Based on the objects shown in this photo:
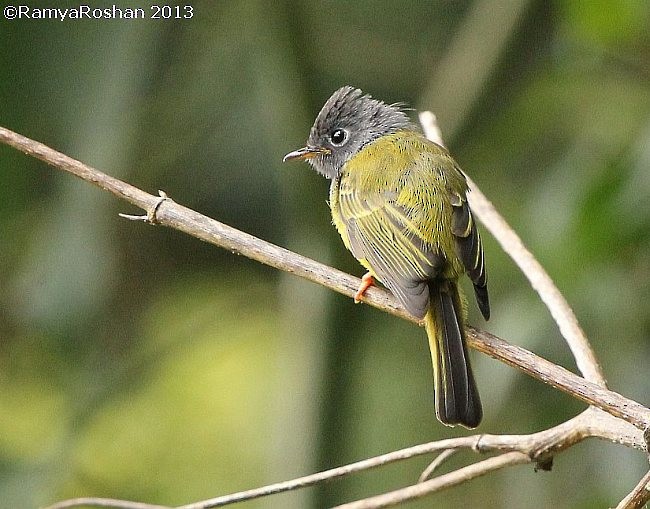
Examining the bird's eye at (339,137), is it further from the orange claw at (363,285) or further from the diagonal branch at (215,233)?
the diagonal branch at (215,233)

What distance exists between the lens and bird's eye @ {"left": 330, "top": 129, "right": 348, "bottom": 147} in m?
3.32

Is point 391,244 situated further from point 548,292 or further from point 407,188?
point 548,292

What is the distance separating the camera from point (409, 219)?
2715 millimetres

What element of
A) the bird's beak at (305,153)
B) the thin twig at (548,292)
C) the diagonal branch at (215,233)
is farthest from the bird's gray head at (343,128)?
the diagonal branch at (215,233)

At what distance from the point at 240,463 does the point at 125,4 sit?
7.32 ft

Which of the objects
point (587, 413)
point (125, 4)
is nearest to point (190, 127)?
point (125, 4)

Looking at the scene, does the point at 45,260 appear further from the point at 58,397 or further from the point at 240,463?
the point at 240,463

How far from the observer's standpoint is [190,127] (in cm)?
399

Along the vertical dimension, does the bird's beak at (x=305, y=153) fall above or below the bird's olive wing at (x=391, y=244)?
above

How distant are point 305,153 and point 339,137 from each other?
0.13 metres

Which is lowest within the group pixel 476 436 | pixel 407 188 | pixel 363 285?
pixel 476 436

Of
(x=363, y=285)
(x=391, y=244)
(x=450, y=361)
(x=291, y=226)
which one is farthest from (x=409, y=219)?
(x=291, y=226)

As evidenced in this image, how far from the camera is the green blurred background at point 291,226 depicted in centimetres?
328

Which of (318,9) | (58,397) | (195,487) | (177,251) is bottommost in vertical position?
(195,487)
